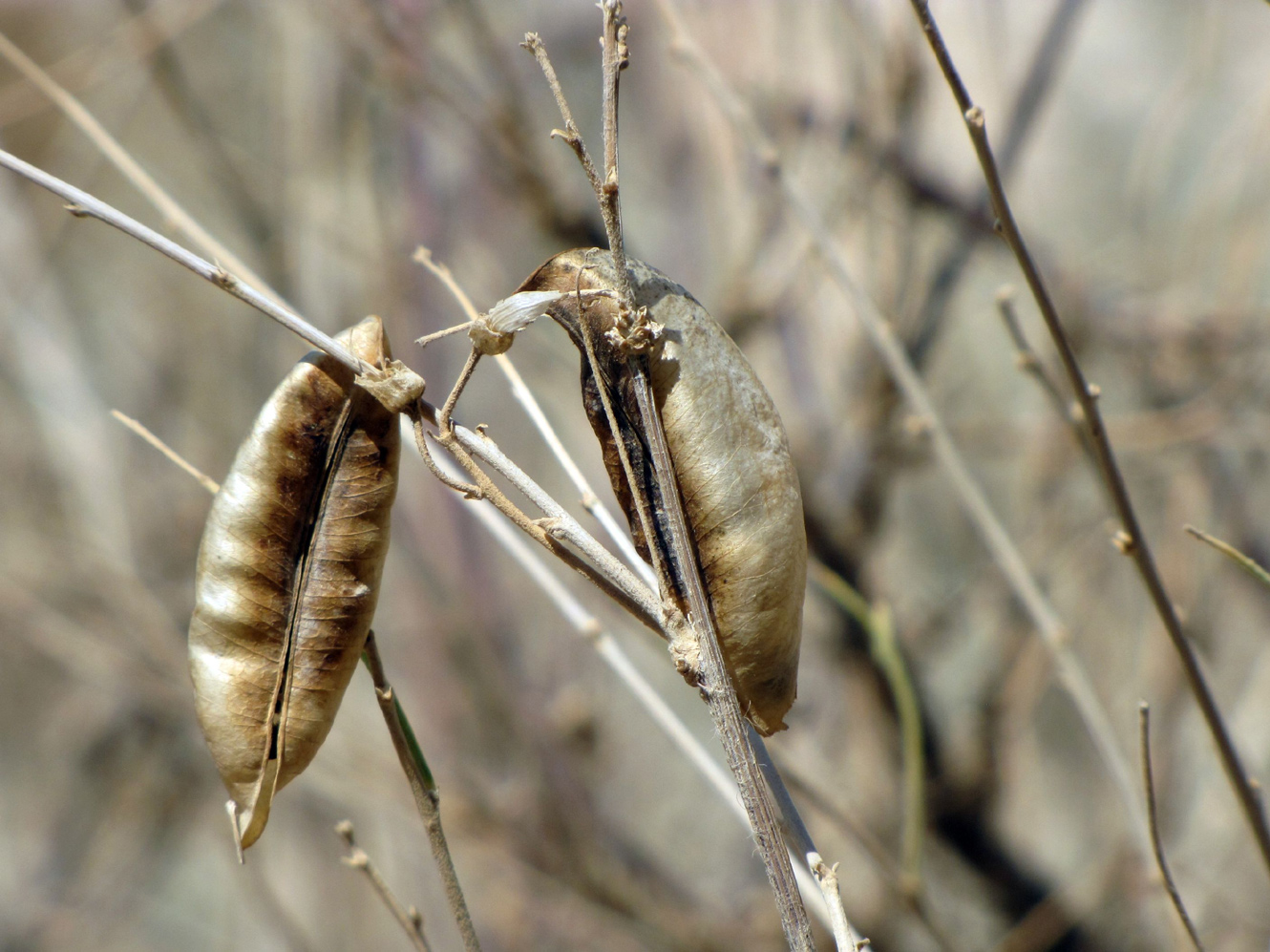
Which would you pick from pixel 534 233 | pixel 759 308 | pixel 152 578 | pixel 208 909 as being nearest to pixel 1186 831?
pixel 759 308

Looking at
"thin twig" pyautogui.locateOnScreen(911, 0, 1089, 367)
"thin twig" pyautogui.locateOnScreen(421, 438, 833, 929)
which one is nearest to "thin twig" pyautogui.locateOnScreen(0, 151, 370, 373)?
"thin twig" pyautogui.locateOnScreen(421, 438, 833, 929)

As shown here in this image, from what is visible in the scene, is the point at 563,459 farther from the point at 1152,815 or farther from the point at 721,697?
the point at 1152,815

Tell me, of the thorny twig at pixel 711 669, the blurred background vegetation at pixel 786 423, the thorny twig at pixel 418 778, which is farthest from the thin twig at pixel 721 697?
the blurred background vegetation at pixel 786 423

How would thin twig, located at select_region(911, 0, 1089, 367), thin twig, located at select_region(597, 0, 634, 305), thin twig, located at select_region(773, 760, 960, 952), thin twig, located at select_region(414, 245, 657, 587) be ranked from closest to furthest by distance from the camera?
thin twig, located at select_region(597, 0, 634, 305) → thin twig, located at select_region(414, 245, 657, 587) → thin twig, located at select_region(773, 760, 960, 952) → thin twig, located at select_region(911, 0, 1089, 367)

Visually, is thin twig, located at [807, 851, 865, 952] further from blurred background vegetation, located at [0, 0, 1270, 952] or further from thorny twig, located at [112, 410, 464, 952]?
blurred background vegetation, located at [0, 0, 1270, 952]

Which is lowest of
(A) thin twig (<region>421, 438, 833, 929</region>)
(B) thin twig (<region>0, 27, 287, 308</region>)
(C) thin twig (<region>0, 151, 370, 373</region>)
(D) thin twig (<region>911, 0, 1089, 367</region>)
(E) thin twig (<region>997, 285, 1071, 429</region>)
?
(A) thin twig (<region>421, 438, 833, 929</region>)

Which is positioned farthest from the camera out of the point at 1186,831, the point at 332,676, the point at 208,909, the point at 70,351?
the point at 208,909

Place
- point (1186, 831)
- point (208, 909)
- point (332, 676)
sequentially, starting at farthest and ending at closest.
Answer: point (208, 909)
point (1186, 831)
point (332, 676)

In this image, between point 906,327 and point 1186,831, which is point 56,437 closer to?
point 906,327
